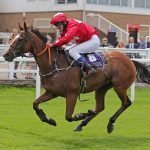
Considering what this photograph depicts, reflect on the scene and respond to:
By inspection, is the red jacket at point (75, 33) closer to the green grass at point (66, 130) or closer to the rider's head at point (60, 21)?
the rider's head at point (60, 21)

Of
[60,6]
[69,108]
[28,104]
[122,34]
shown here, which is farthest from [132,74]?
[60,6]

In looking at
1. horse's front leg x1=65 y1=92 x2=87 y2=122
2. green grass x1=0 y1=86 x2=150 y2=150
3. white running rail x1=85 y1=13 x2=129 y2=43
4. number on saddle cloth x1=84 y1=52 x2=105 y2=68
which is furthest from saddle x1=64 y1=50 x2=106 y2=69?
white running rail x1=85 y1=13 x2=129 y2=43

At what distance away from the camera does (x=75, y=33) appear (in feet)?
36.4

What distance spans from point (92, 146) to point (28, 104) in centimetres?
678

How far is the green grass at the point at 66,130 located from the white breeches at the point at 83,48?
1439 mm

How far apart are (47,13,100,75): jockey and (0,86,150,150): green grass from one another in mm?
1290

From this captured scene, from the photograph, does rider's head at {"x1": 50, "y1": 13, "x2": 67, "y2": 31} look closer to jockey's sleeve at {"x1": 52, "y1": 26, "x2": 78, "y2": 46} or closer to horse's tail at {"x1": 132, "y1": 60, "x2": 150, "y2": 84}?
jockey's sleeve at {"x1": 52, "y1": 26, "x2": 78, "y2": 46}

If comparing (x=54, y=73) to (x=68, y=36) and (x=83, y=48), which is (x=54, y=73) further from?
(x=83, y=48)

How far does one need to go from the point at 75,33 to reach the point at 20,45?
3.25 ft

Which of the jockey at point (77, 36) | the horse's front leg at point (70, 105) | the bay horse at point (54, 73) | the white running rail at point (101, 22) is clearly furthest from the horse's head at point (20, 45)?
the white running rail at point (101, 22)

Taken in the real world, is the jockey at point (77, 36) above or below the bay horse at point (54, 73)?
above

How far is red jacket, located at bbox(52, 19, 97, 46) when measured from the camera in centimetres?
1095

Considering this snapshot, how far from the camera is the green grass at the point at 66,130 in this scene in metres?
10.0

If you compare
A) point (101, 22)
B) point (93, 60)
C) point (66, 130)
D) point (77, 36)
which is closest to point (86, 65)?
point (93, 60)
